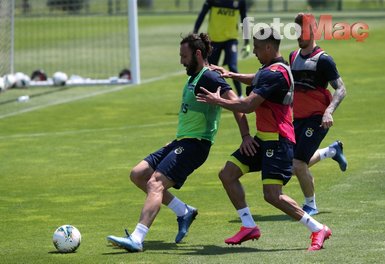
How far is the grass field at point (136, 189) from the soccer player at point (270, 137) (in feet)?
1.02

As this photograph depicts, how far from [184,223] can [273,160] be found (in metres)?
1.37

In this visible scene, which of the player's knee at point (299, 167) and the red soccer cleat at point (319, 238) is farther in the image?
the player's knee at point (299, 167)

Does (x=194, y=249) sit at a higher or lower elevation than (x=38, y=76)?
higher

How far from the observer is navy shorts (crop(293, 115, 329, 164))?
12.7 m

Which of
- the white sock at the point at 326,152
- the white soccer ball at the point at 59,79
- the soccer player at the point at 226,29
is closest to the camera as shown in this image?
the white sock at the point at 326,152

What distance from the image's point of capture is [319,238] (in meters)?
10.7

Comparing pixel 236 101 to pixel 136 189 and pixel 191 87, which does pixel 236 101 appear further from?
pixel 136 189

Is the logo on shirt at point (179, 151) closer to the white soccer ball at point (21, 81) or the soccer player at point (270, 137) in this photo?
the soccer player at point (270, 137)

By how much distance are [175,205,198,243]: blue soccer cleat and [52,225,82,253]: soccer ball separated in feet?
3.61

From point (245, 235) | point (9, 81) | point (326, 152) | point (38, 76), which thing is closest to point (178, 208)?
point (245, 235)

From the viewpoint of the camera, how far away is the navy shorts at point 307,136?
1273 centimetres

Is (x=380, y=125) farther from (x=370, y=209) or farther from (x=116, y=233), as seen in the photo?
(x=116, y=233)

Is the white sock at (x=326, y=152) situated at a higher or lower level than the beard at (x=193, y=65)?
lower

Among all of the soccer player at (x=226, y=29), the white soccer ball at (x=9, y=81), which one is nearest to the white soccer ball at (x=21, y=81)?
the white soccer ball at (x=9, y=81)
